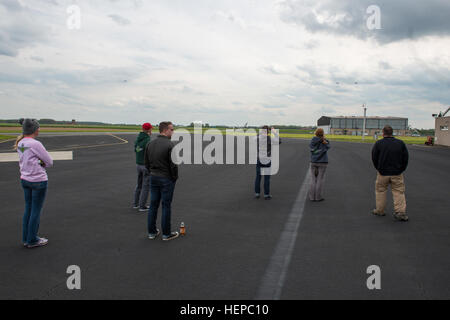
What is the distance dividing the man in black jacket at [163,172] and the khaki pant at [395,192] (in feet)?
15.1

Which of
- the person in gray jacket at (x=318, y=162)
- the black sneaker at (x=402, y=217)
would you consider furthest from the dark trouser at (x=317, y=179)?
the black sneaker at (x=402, y=217)

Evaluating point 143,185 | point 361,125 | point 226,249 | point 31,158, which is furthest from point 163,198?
point 361,125

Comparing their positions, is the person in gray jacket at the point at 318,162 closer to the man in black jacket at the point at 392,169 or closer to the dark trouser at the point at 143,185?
the man in black jacket at the point at 392,169

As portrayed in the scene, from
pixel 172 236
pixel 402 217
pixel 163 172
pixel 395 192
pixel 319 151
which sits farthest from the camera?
pixel 319 151

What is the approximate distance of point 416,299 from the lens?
335 cm

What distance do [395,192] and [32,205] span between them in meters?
6.91

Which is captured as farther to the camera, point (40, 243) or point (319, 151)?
point (319, 151)

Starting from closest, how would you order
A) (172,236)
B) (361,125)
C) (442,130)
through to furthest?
(172,236), (442,130), (361,125)

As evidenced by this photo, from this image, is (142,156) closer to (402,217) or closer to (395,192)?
(395,192)

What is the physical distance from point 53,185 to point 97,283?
26.5 ft

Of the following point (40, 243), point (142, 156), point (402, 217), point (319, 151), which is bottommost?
point (40, 243)

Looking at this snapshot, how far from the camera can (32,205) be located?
4828 millimetres

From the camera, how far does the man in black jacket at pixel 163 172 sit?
5.11 meters
